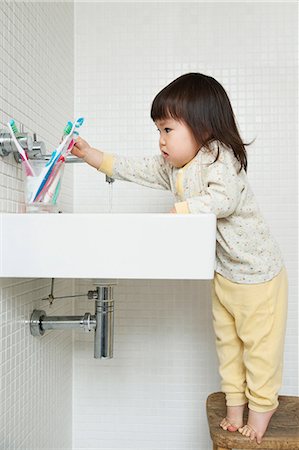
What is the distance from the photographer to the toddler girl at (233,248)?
3.79 ft

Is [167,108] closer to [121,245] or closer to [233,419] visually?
[121,245]

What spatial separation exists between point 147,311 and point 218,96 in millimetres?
809

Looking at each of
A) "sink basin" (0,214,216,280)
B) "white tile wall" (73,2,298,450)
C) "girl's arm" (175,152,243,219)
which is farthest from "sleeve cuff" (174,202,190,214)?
"white tile wall" (73,2,298,450)

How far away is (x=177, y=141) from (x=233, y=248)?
28cm

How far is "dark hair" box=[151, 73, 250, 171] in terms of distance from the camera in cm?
115

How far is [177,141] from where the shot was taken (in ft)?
3.83

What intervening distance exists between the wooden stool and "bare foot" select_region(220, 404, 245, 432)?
1 centimetres

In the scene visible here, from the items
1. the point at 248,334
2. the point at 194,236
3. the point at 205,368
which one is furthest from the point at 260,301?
the point at 205,368

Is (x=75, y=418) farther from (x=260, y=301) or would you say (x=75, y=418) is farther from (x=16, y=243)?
(x=16, y=243)

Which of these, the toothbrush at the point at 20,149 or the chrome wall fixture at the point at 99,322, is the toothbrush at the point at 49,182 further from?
the chrome wall fixture at the point at 99,322

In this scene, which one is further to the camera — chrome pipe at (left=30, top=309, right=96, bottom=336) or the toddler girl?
chrome pipe at (left=30, top=309, right=96, bottom=336)

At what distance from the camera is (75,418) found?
5.67ft

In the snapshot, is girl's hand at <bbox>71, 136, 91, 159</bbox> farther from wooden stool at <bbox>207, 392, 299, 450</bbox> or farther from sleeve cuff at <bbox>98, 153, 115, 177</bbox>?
wooden stool at <bbox>207, 392, 299, 450</bbox>

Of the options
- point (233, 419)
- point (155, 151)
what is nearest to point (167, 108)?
point (155, 151)
